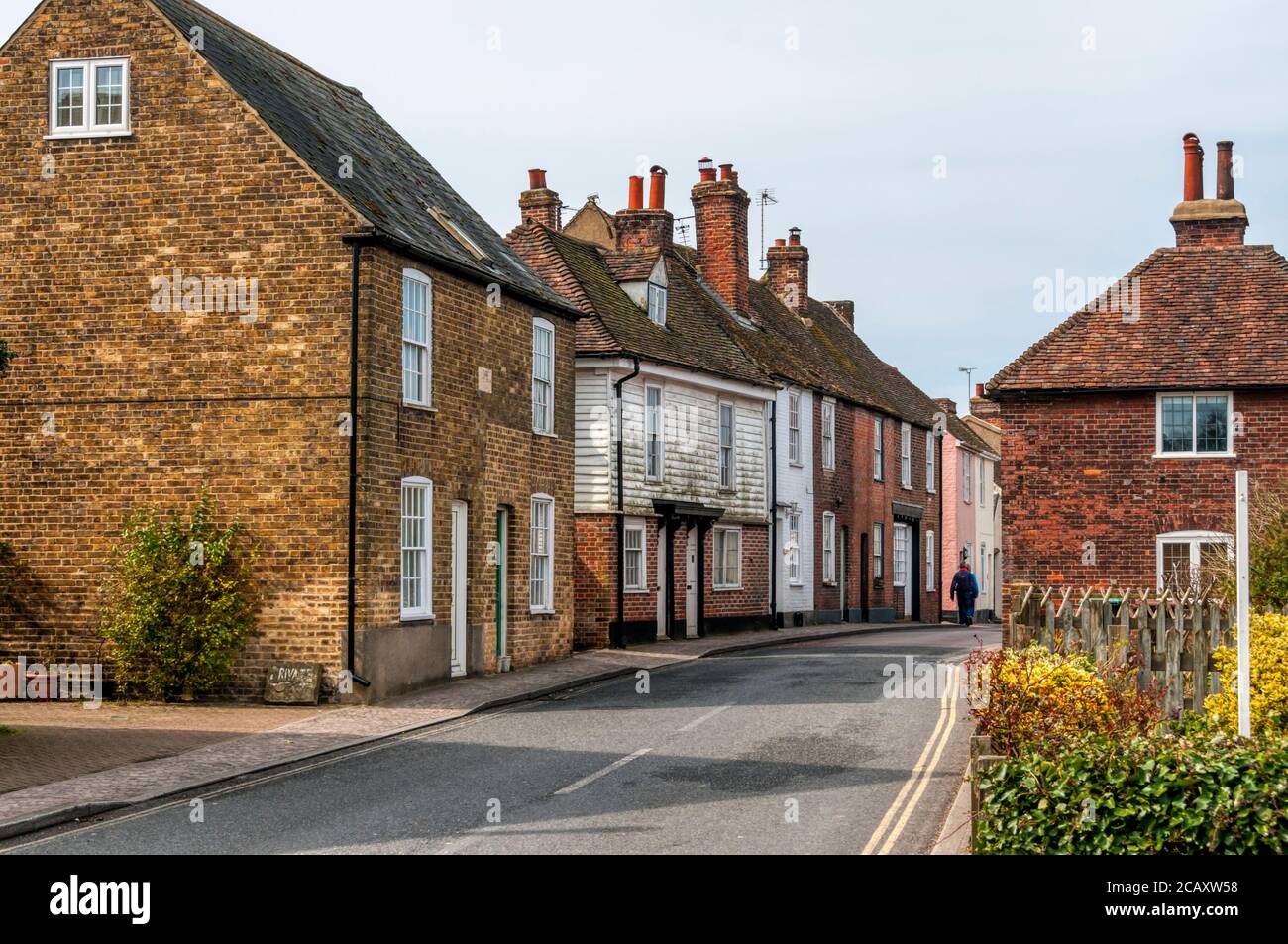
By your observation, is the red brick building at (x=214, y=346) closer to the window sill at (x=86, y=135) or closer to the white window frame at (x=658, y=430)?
the window sill at (x=86, y=135)

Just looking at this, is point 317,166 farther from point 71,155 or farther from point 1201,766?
point 1201,766

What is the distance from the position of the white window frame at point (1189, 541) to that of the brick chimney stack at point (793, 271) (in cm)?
2298

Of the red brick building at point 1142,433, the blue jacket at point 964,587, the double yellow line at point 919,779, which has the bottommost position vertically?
the double yellow line at point 919,779

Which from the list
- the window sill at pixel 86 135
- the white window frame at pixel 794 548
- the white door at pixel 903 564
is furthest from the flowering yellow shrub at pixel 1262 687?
the white door at pixel 903 564

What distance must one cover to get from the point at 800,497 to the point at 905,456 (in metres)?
10.0

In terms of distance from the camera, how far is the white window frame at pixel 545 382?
27234mm

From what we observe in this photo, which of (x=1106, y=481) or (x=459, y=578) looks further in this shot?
(x=1106, y=481)

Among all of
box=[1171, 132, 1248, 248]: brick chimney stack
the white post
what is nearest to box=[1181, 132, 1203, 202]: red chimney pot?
box=[1171, 132, 1248, 248]: brick chimney stack

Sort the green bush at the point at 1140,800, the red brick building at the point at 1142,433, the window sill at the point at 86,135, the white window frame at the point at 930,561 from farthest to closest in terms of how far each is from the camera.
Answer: the white window frame at the point at 930,561
the red brick building at the point at 1142,433
the window sill at the point at 86,135
the green bush at the point at 1140,800

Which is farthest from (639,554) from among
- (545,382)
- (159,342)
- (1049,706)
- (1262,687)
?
(1049,706)

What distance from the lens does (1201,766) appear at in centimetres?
835

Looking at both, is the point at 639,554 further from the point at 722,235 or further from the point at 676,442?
the point at 722,235

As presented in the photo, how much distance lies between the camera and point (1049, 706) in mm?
10820

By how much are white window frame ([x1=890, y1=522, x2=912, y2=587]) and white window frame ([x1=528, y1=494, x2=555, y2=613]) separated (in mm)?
24027
